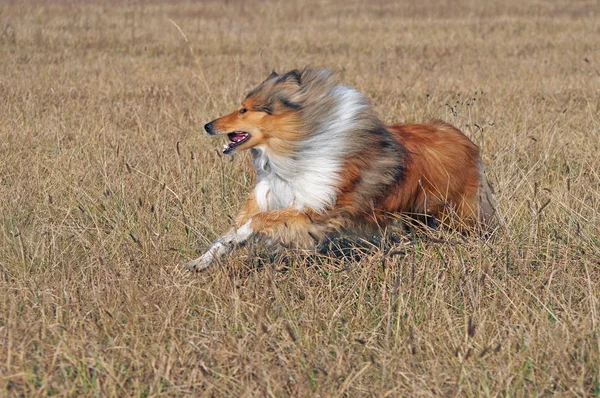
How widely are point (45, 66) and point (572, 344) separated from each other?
9.01m

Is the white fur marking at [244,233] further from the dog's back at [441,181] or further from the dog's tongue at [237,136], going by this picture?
the dog's back at [441,181]

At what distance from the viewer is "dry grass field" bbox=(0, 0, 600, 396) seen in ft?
9.59

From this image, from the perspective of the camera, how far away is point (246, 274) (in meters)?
4.04

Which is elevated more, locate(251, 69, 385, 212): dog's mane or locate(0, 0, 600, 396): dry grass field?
locate(251, 69, 385, 212): dog's mane

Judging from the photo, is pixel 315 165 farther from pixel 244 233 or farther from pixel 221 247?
pixel 221 247

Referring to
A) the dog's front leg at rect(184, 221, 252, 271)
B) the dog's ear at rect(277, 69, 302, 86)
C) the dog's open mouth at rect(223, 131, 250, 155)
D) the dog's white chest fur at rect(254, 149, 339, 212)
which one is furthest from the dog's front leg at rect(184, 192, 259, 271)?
the dog's ear at rect(277, 69, 302, 86)

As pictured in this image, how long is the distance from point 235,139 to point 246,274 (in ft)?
2.44

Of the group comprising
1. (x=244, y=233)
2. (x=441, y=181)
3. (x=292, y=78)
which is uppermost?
(x=292, y=78)

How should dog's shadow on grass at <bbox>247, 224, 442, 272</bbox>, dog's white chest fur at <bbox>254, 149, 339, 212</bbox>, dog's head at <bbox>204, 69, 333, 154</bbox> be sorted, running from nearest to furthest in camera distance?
dog's shadow on grass at <bbox>247, 224, 442, 272</bbox>
dog's white chest fur at <bbox>254, 149, 339, 212</bbox>
dog's head at <bbox>204, 69, 333, 154</bbox>

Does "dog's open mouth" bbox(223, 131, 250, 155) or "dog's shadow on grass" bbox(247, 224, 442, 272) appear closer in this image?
"dog's shadow on grass" bbox(247, 224, 442, 272)

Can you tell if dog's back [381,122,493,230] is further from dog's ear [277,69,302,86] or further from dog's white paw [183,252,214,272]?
dog's white paw [183,252,214,272]

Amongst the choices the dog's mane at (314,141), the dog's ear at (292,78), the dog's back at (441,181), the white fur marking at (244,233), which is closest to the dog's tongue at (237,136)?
the dog's mane at (314,141)

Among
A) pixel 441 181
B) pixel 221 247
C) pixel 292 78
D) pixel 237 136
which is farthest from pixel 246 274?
pixel 441 181

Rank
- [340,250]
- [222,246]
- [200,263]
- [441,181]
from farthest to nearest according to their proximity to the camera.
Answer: [441,181]
[340,250]
[222,246]
[200,263]
